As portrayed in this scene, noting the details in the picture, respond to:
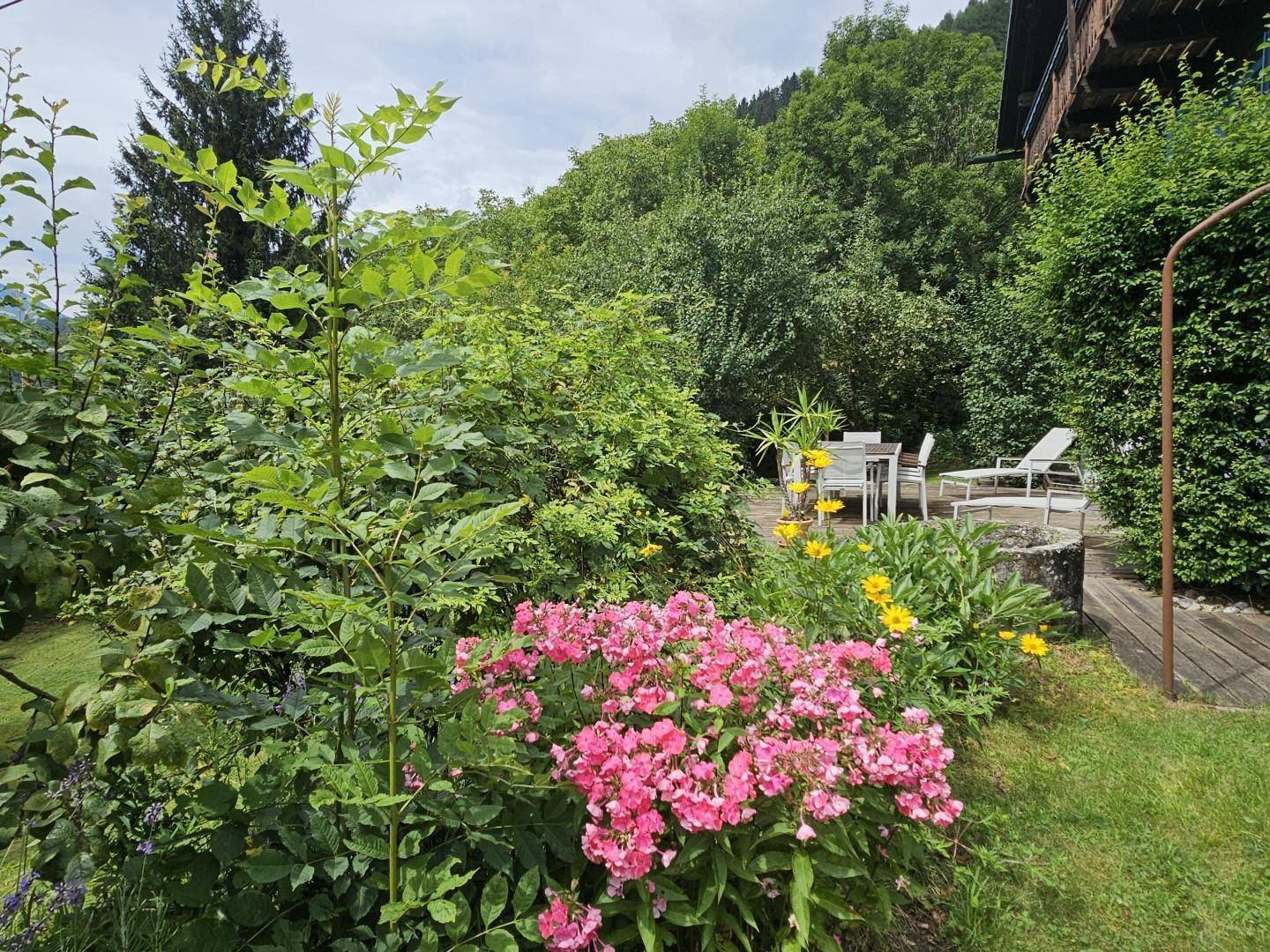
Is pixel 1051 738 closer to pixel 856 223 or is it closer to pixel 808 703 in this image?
pixel 808 703

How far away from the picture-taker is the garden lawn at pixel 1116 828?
1.66 metres

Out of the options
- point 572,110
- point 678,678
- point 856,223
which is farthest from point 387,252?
point 856,223

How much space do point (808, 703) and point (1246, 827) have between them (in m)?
1.79

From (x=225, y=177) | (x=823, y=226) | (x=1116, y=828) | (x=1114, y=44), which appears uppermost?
(x=823, y=226)

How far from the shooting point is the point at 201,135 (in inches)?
475

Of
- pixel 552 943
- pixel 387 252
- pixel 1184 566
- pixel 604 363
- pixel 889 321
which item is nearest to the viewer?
pixel 552 943

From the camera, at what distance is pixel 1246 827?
2.03 metres

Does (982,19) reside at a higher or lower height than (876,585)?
higher

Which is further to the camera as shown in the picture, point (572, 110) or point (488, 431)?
point (572, 110)

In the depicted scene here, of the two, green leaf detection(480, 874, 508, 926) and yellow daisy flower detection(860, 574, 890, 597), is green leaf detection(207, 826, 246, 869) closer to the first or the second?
green leaf detection(480, 874, 508, 926)

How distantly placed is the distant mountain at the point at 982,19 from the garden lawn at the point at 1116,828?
36.1 m

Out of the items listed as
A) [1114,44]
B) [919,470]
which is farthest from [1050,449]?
[1114,44]

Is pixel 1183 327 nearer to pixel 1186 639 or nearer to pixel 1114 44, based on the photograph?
pixel 1186 639

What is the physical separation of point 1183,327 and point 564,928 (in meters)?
4.92
